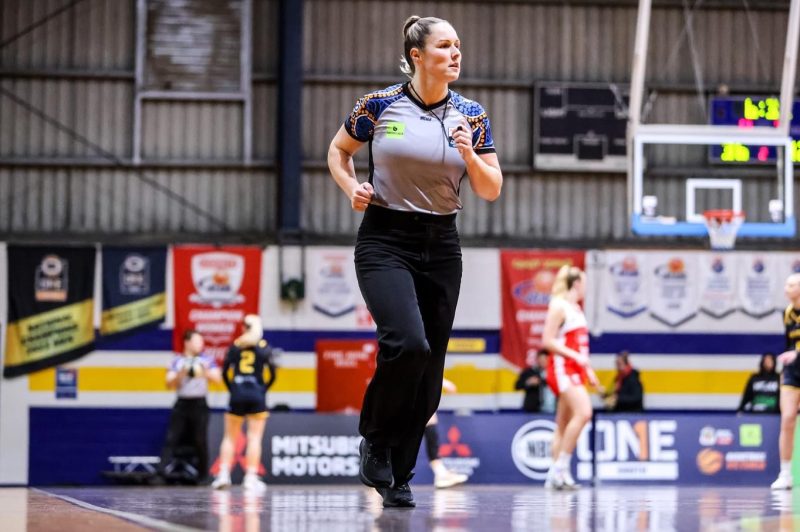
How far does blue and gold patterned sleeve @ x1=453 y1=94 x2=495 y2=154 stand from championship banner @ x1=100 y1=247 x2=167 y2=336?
1630cm

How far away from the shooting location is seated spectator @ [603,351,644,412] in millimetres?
21547

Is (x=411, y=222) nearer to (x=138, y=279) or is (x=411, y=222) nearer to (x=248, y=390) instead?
(x=248, y=390)

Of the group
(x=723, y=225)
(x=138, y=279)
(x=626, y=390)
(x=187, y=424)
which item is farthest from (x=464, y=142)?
(x=138, y=279)

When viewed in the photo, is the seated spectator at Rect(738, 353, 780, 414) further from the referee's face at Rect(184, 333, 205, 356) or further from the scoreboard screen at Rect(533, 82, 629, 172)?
the referee's face at Rect(184, 333, 205, 356)

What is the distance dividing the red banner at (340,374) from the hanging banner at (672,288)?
492 cm

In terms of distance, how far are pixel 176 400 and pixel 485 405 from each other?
525 cm

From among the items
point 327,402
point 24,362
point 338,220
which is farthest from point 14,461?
point 338,220

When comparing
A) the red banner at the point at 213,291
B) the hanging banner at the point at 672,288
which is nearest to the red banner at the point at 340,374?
the red banner at the point at 213,291

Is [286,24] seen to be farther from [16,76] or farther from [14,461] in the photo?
[14,461]

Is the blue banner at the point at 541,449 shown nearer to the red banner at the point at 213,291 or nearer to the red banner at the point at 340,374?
the red banner at the point at 340,374

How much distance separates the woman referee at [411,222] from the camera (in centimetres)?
603

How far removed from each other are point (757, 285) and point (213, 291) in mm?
9264

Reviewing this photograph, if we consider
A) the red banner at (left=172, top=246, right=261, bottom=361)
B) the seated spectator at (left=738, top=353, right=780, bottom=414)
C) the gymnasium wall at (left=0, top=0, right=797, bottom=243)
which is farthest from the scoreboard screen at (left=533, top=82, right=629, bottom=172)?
the red banner at (left=172, top=246, right=261, bottom=361)

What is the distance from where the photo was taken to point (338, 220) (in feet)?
75.1
